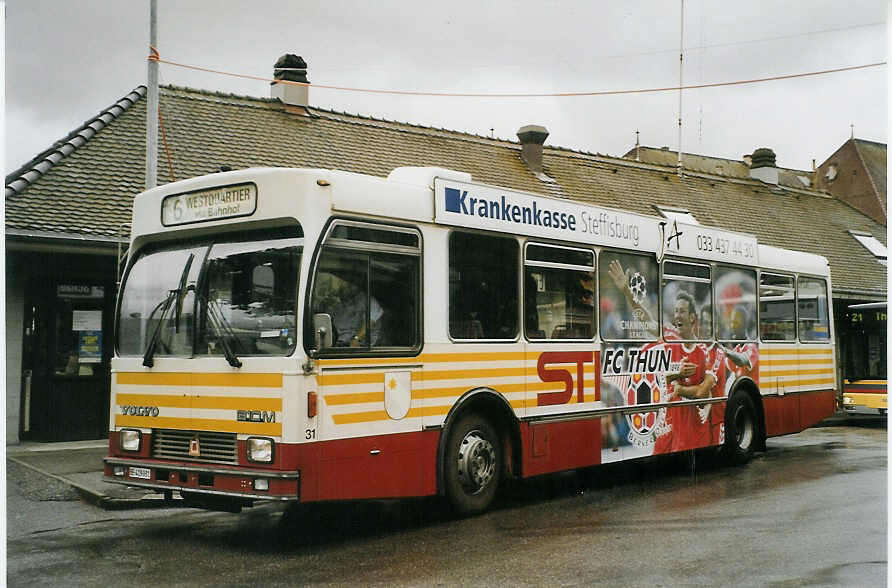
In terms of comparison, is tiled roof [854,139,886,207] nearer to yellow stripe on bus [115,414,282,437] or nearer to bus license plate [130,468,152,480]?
yellow stripe on bus [115,414,282,437]

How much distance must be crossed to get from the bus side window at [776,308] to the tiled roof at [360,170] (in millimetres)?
8727

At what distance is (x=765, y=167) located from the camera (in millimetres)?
34500

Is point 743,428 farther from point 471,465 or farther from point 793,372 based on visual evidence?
point 471,465

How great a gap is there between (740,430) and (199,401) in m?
8.00

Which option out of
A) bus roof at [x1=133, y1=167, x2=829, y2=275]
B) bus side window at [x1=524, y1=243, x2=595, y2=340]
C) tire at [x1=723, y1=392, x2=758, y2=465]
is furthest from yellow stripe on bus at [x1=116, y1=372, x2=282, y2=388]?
tire at [x1=723, y1=392, x2=758, y2=465]

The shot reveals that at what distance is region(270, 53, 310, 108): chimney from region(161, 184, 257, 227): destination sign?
43.6 feet

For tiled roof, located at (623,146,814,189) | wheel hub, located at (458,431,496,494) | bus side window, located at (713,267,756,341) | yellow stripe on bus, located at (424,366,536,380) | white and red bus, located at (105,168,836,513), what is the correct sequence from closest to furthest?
white and red bus, located at (105,168,836,513) → yellow stripe on bus, located at (424,366,536,380) → wheel hub, located at (458,431,496,494) → bus side window, located at (713,267,756,341) → tiled roof, located at (623,146,814,189)

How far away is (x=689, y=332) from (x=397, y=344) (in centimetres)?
518

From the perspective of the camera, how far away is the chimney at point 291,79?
70.3 ft

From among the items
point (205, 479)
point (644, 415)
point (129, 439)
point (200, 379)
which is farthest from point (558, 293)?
point (129, 439)

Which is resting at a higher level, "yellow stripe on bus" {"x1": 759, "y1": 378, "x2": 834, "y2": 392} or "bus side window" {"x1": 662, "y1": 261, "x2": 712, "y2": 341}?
"bus side window" {"x1": 662, "y1": 261, "x2": 712, "y2": 341}

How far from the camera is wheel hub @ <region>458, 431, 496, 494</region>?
8.93 meters

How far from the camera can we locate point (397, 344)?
8.32 meters

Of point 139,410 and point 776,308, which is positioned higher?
point 776,308
